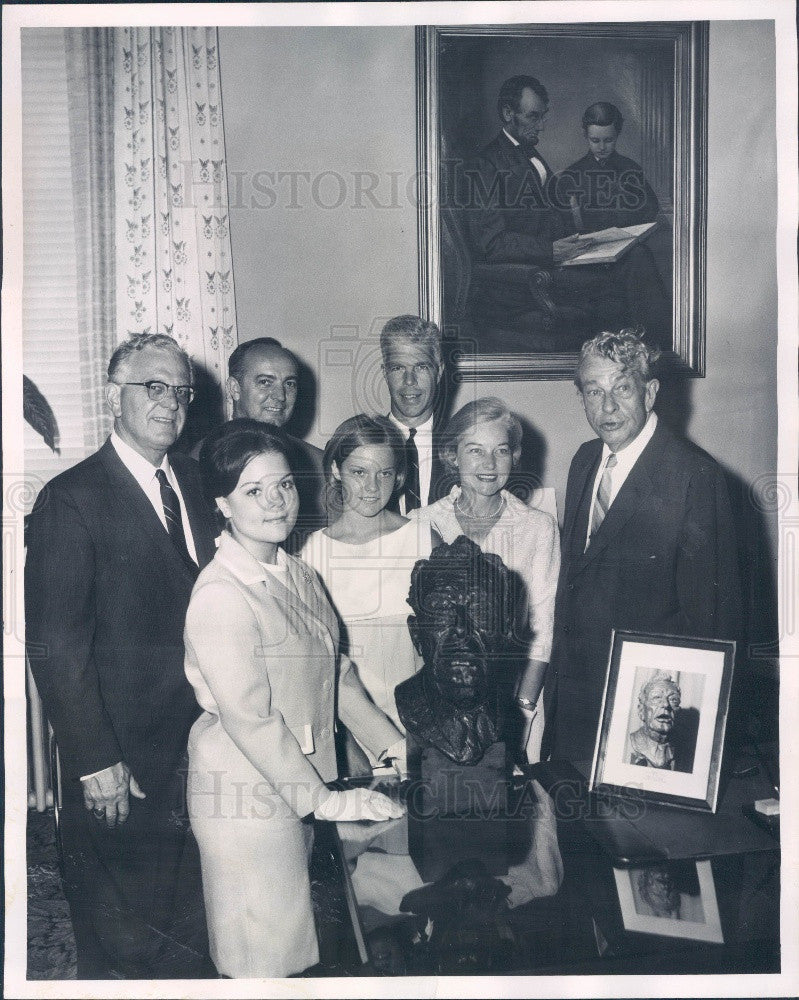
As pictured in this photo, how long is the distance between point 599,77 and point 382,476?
47.8 inches

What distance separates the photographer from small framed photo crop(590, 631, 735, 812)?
2.11 meters

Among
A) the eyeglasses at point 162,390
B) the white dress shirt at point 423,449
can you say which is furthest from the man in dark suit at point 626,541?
the eyeglasses at point 162,390

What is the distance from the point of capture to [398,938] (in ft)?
6.53

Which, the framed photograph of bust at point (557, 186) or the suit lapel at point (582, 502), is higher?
the framed photograph of bust at point (557, 186)

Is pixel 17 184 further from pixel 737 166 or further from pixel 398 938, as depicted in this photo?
pixel 398 938

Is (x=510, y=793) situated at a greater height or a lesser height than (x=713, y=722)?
lesser

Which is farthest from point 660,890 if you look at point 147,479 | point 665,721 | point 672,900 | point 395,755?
point 147,479

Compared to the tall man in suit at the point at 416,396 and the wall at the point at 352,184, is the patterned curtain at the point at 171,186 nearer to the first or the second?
the wall at the point at 352,184

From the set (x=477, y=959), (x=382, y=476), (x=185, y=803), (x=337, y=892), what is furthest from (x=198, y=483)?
(x=477, y=959)

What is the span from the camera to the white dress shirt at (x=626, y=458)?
2.22 metres

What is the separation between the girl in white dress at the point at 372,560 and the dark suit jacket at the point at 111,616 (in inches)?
14.6

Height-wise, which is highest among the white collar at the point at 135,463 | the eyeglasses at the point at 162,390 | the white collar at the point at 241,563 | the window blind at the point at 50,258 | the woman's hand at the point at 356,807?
the window blind at the point at 50,258

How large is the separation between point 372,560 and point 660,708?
2.76ft

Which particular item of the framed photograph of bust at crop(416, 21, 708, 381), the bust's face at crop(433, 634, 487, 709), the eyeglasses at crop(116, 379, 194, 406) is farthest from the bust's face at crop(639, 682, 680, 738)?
the eyeglasses at crop(116, 379, 194, 406)
